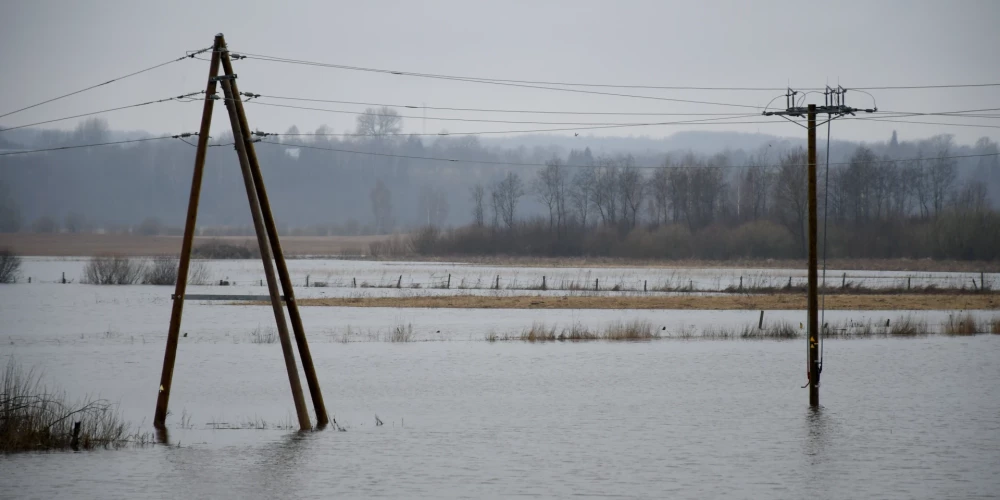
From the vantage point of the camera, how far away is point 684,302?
192ft

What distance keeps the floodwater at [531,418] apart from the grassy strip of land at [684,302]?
1244 cm

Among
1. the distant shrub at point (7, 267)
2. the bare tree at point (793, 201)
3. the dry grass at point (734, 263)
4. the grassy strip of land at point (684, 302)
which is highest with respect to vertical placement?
the bare tree at point (793, 201)

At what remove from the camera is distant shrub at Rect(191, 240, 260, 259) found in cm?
11214

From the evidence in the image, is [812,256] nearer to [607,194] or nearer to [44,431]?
[44,431]

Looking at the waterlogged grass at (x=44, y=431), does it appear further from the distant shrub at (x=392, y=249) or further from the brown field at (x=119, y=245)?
the distant shrub at (x=392, y=249)

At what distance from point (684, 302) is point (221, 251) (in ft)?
231

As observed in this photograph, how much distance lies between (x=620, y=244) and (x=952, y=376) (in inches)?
3731

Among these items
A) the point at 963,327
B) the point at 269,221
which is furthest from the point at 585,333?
the point at 269,221

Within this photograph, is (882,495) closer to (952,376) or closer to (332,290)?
(952,376)

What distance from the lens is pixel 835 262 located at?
107 m

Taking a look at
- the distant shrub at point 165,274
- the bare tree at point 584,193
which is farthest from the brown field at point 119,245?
the distant shrub at point 165,274

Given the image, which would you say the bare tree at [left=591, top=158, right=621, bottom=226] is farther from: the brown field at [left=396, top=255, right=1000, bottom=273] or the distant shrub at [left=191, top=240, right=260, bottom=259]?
the distant shrub at [left=191, top=240, right=260, bottom=259]

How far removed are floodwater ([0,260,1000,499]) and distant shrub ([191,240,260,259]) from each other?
2661 inches

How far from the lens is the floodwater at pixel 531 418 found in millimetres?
16281
